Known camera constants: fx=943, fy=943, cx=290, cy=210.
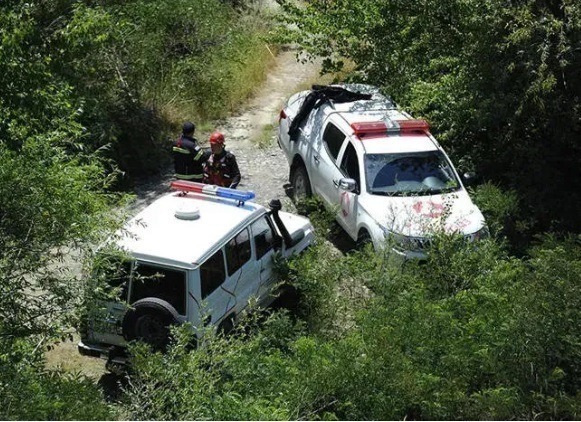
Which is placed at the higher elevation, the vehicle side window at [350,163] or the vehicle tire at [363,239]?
the vehicle side window at [350,163]

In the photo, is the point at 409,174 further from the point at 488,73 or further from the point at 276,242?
the point at 276,242

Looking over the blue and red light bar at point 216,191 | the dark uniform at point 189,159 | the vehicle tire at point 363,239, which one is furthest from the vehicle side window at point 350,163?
the blue and red light bar at point 216,191

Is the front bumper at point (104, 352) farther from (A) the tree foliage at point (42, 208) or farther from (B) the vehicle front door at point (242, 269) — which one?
(B) the vehicle front door at point (242, 269)

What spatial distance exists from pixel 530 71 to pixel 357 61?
356 cm

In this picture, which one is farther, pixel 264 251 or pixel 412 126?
pixel 412 126

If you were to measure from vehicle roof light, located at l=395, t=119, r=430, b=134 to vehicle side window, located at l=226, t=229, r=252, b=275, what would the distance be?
362cm

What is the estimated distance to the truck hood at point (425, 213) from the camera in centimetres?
1145

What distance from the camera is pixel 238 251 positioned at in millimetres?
10156

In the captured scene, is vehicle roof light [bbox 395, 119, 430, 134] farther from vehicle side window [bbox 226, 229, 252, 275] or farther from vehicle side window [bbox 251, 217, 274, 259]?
vehicle side window [bbox 226, 229, 252, 275]

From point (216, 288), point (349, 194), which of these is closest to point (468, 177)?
point (349, 194)

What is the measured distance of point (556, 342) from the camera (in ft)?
26.8

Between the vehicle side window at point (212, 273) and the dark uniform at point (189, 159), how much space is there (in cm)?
280

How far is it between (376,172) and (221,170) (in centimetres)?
204

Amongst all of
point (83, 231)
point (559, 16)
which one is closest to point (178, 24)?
point (559, 16)
